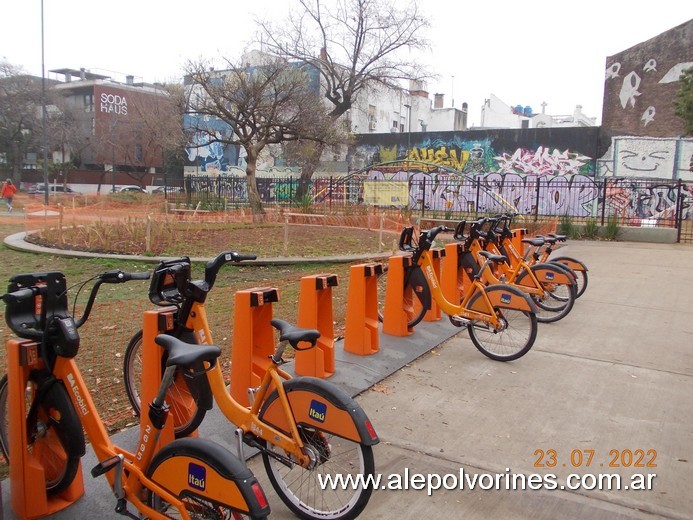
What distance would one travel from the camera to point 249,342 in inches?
157

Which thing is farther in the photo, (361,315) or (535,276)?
(535,276)

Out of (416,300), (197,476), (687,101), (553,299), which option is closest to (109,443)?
(197,476)

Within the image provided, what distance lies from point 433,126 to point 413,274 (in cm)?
5072

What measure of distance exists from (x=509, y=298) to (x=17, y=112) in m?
48.4

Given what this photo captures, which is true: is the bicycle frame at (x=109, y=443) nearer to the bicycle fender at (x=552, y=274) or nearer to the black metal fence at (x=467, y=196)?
the bicycle fender at (x=552, y=274)

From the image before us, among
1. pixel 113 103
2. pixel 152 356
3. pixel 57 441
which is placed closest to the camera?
pixel 57 441

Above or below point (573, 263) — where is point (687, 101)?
above

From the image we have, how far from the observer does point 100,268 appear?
410 inches

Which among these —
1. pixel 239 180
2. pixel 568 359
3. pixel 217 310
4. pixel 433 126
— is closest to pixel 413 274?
pixel 568 359

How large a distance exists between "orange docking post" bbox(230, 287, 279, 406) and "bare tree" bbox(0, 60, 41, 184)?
47772 mm

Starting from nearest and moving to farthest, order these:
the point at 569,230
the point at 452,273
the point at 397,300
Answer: the point at 397,300 < the point at 452,273 < the point at 569,230

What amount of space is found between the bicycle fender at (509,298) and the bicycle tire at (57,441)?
12.9ft

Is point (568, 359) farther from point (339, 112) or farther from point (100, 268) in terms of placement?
point (339, 112)

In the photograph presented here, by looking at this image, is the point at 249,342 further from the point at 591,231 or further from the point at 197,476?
the point at 591,231
